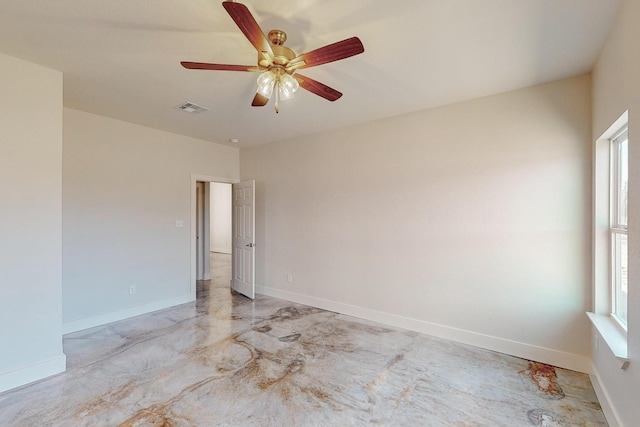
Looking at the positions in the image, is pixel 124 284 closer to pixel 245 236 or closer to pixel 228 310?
pixel 228 310

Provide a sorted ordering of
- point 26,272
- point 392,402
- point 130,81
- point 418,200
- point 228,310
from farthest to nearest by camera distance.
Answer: point 228,310 < point 418,200 < point 130,81 < point 26,272 < point 392,402

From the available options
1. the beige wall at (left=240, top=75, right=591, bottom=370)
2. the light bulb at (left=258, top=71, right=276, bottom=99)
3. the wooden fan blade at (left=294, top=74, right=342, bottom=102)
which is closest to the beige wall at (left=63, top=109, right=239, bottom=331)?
the beige wall at (left=240, top=75, right=591, bottom=370)

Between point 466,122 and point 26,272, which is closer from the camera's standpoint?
point 26,272

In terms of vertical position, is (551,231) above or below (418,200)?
below

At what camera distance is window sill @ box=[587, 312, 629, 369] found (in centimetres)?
181

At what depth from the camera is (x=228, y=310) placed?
4398 millimetres

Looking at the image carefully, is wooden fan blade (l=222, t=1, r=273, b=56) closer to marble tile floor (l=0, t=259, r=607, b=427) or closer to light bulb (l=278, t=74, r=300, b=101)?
light bulb (l=278, t=74, r=300, b=101)

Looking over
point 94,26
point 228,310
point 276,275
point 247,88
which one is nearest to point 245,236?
point 276,275

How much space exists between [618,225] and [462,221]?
1.23 meters

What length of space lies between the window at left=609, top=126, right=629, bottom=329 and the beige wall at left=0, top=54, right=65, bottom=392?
4.56 m

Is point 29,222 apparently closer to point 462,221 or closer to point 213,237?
point 462,221

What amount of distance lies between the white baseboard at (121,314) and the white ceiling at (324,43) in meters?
2.60

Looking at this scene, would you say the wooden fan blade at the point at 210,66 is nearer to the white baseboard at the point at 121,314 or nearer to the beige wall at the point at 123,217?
the beige wall at the point at 123,217

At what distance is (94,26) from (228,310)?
3600mm
